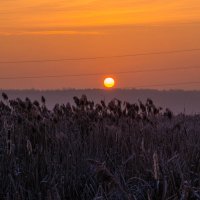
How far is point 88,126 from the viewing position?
7.20 metres

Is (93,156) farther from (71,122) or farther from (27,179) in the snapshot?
(71,122)

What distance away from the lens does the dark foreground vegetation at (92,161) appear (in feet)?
15.0

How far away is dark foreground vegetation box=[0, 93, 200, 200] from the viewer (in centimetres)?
458

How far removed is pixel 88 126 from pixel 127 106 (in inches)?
48.4

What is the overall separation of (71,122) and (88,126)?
0.32 meters

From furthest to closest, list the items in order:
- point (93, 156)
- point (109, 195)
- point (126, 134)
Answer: point (126, 134) → point (93, 156) → point (109, 195)

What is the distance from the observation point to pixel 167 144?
20.9 ft

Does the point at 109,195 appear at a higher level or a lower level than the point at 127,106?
lower

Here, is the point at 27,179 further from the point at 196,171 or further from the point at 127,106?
the point at 127,106

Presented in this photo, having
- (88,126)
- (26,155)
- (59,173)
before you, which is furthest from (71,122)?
(59,173)

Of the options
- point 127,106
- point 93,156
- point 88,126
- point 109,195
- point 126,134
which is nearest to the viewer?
point 109,195

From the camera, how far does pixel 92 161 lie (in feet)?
17.3

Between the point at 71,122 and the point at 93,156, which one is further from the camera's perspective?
the point at 71,122

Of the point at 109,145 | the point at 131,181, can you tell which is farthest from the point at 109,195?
the point at 109,145
